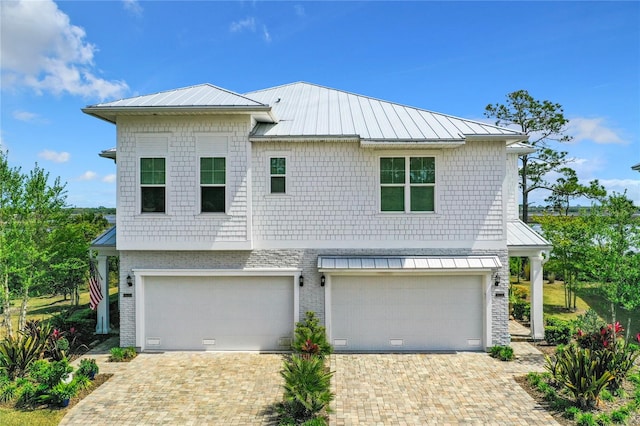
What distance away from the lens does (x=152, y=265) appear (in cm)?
1111

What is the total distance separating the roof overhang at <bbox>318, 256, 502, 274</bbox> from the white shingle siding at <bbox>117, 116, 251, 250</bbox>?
2731 millimetres

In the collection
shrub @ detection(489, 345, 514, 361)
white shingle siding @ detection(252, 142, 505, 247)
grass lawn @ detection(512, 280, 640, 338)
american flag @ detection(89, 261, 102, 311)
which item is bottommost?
grass lawn @ detection(512, 280, 640, 338)

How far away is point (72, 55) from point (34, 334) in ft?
32.4

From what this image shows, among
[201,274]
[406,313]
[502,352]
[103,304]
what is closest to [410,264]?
[406,313]

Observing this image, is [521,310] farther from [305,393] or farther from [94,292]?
[94,292]

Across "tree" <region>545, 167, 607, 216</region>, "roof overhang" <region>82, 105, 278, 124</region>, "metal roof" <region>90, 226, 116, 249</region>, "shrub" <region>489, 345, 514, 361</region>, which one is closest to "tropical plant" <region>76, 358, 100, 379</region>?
"metal roof" <region>90, 226, 116, 249</region>

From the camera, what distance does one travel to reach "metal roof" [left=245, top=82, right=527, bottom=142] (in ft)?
35.1

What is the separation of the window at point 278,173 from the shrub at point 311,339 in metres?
3.73

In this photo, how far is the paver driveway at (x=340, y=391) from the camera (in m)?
7.32

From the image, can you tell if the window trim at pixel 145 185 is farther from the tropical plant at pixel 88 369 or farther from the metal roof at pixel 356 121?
the tropical plant at pixel 88 369

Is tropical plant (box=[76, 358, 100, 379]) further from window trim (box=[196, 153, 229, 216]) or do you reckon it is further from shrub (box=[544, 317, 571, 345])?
shrub (box=[544, 317, 571, 345])

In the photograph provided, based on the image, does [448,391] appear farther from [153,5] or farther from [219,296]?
[153,5]

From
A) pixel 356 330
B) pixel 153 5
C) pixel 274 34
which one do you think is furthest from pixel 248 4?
pixel 356 330

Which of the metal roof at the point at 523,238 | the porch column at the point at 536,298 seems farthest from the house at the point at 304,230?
the porch column at the point at 536,298
